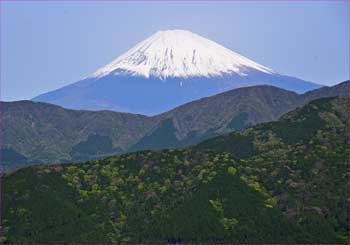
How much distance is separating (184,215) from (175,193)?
15.5 m

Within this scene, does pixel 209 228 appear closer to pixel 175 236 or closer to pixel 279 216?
pixel 175 236

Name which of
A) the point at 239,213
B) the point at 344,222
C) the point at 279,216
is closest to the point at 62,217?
the point at 239,213

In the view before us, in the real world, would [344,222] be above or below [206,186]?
below

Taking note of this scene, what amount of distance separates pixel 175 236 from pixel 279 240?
27.0 metres

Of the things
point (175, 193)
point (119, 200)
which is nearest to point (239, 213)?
point (175, 193)

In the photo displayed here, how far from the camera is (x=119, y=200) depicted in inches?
7712

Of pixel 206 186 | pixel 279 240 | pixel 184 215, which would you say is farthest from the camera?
pixel 206 186

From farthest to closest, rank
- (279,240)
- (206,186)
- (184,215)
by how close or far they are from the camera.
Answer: (206,186) < (184,215) < (279,240)

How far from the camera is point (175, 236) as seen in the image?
567 ft

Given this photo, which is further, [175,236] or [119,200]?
[119,200]

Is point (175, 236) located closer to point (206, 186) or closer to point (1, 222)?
point (206, 186)

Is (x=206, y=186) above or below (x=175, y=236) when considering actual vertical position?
above

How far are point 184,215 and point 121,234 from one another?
1819cm

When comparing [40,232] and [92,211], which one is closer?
[40,232]
